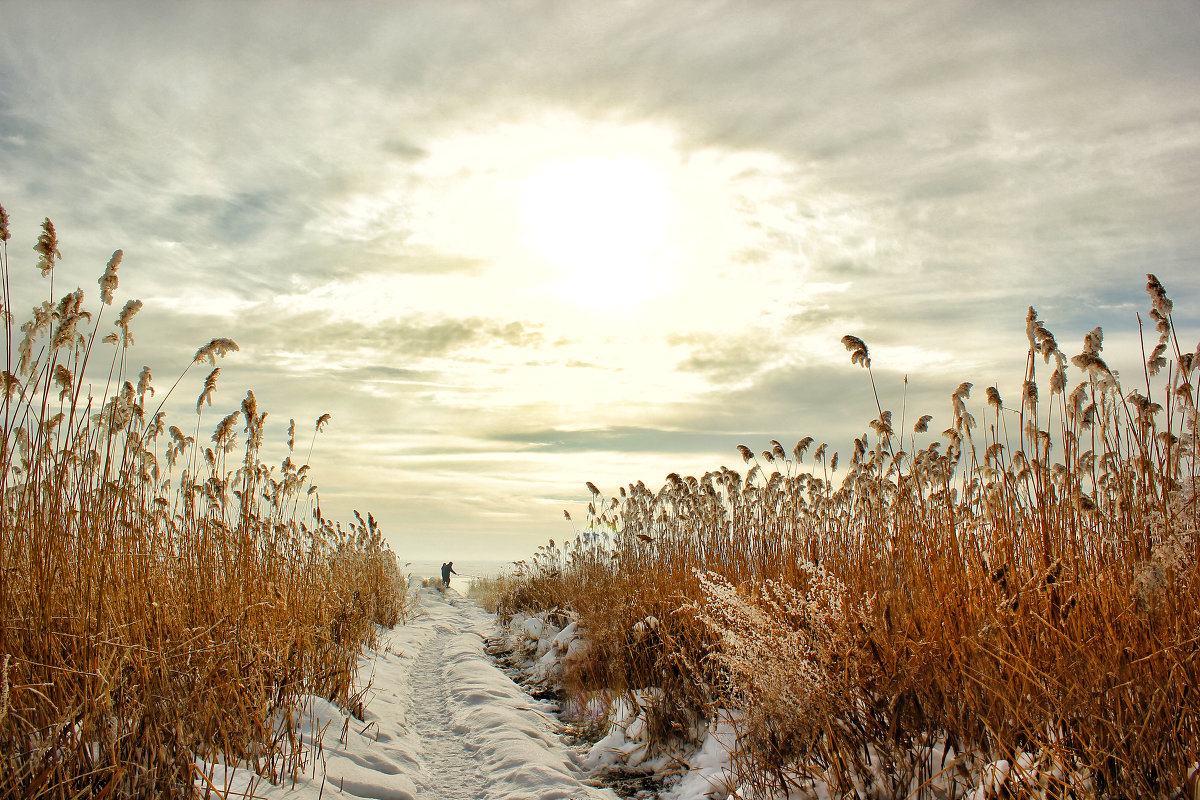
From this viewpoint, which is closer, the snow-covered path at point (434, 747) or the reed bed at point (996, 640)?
the reed bed at point (996, 640)

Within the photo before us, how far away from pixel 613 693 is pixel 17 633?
12.7 ft

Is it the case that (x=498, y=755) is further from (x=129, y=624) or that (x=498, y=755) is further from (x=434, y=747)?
(x=129, y=624)

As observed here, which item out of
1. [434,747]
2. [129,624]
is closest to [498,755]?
[434,747]

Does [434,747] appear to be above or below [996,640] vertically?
below

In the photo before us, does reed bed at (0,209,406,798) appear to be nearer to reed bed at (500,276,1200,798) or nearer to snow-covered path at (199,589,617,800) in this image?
snow-covered path at (199,589,617,800)

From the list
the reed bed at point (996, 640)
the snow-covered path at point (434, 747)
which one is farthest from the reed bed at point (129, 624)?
the reed bed at point (996, 640)

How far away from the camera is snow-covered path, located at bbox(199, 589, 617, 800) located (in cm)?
326

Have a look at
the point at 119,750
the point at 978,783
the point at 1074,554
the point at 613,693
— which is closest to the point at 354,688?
the point at 613,693

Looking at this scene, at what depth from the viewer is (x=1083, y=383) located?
3.38 m

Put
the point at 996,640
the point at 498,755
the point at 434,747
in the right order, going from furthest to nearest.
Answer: the point at 434,747
the point at 498,755
the point at 996,640

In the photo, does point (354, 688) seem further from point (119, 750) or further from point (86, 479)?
point (119, 750)

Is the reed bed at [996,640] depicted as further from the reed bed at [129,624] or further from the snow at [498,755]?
the reed bed at [129,624]

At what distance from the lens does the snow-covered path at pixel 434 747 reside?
3260mm

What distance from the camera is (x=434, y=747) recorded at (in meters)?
4.52
